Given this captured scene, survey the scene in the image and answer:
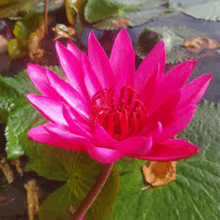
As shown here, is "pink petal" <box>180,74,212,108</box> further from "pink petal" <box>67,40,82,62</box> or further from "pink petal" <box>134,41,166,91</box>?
"pink petal" <box>67,40,82,62</box>

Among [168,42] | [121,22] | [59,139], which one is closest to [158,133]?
[59,139]

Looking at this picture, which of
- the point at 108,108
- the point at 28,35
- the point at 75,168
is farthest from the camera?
the point at 28,35

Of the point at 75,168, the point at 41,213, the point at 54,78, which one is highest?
the point at 54,78

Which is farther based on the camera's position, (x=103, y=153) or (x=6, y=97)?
(x=6, y=97)

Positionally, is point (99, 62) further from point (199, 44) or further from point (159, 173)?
point (199, 44)

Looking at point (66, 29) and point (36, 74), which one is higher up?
point (36, 74)

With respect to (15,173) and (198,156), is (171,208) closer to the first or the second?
(198,156)

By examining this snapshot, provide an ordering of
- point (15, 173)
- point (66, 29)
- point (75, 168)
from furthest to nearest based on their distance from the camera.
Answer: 1. point (66, 29)
2. point (15, 173)
3. point (75, 168)

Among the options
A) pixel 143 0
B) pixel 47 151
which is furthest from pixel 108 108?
pixel 143 0
